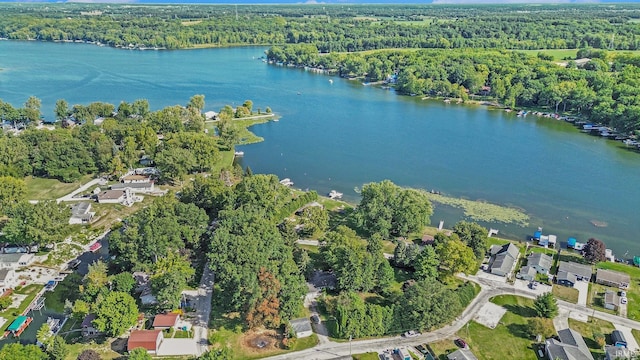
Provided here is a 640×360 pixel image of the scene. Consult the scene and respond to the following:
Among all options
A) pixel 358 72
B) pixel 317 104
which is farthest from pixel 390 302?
pixel 358 72

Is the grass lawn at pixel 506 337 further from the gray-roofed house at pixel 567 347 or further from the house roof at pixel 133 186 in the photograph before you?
the house roof at pixel 133 186

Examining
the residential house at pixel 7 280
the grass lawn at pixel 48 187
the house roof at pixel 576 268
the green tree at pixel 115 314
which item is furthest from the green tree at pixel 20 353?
the house roof at pixel 576 268

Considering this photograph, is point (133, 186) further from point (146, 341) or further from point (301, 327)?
point (301, 327)

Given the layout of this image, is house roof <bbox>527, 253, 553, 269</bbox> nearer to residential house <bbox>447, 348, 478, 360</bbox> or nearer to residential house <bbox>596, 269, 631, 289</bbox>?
residential house <bbox>596, 269, 631, 289</bbox>

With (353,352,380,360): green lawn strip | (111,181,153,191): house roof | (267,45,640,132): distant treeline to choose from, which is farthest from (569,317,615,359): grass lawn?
(267,45,640,132): distant treeline

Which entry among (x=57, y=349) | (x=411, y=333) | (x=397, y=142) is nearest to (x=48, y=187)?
(x=57, y=349)

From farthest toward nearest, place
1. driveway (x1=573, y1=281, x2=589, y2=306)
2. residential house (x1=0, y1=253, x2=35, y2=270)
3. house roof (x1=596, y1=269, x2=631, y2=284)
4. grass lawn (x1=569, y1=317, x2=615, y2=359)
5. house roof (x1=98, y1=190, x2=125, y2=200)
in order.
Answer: house roof (x1=98, y1=190, x2=125, y2=200), residential house (x1=0, y1=253, x2=35, y2=270), house roof (x1=596, y1=269, x2=631, y2=284), driveway (x1=573, y1=281, x2=589, y2=306), grass lawn (x1=569, y1=317, x2=615, y2=359)
